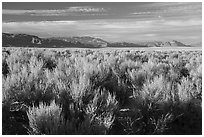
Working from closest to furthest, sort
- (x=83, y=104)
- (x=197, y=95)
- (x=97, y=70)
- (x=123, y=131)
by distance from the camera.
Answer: (x=123, y=131) < (x=83, y=104) < (x=197, y=95) < (x=97, y=70)

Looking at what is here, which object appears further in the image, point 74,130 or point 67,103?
point 67,103

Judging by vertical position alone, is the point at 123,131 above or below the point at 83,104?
below

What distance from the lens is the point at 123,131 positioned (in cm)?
475

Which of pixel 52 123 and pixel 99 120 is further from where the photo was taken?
pixel 99 120

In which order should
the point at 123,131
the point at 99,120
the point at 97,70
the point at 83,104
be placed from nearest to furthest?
the point at 99,120
the point at 123,131
the point at 83,104
the point at 97,70

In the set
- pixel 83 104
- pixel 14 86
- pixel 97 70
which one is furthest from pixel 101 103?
pixel 97 70

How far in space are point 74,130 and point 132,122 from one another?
39.0 inches

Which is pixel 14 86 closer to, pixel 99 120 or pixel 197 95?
pixel 99 120

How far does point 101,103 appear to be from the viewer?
17.2 feet

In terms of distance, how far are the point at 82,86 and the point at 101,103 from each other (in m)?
0.54

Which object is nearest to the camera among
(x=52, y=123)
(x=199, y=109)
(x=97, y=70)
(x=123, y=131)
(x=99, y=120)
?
(x=52, y=123)

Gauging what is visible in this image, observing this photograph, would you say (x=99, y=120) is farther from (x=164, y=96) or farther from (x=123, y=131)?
(x=164, y=96)

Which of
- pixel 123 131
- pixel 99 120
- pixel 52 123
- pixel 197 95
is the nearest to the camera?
pixel 52 123

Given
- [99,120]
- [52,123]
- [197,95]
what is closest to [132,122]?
[99,120]
